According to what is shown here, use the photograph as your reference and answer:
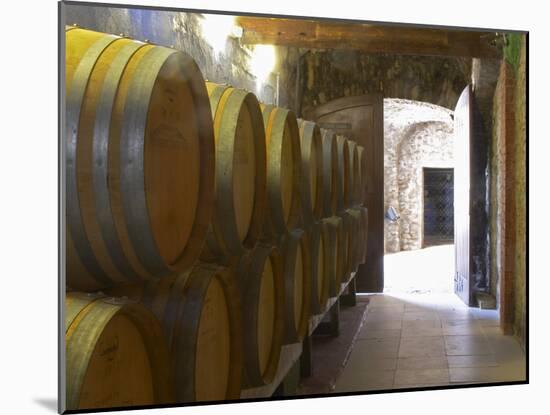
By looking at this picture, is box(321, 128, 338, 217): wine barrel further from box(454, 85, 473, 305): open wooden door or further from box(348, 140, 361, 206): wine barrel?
box(454, 85, 473, 305): open wooden door

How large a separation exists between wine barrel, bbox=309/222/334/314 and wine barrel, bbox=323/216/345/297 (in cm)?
2

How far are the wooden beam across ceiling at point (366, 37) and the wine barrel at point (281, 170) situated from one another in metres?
0.36

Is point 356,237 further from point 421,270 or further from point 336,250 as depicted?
point 421,270

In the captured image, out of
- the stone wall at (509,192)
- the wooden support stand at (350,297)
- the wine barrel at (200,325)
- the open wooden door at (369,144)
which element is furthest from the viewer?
the stone wall at (509,192)

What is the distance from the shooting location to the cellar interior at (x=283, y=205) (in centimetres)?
180

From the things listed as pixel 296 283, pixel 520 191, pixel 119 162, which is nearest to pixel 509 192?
pixel 520 191

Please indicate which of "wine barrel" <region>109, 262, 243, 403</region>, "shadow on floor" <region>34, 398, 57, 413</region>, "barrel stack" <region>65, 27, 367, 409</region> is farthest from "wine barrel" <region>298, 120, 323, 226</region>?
"shadow on floor" <region>34, 398, 57, 413</region>

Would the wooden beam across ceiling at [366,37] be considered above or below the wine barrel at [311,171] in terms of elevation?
above

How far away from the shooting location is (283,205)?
264 centimetres

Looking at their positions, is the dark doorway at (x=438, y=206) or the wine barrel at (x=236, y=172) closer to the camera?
the wine barrel at (x=236, y=172)

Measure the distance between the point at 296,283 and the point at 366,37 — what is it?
1149 mm

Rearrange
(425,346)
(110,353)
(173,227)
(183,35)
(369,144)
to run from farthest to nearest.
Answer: (425,346) → (369,144) → (183,35) → (173,227) → (110,353)

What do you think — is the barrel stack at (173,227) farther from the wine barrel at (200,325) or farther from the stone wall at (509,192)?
the stone wall at (509,192)

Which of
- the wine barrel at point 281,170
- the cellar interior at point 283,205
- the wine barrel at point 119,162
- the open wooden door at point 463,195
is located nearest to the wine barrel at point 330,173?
the cellar interior at point 283,205
